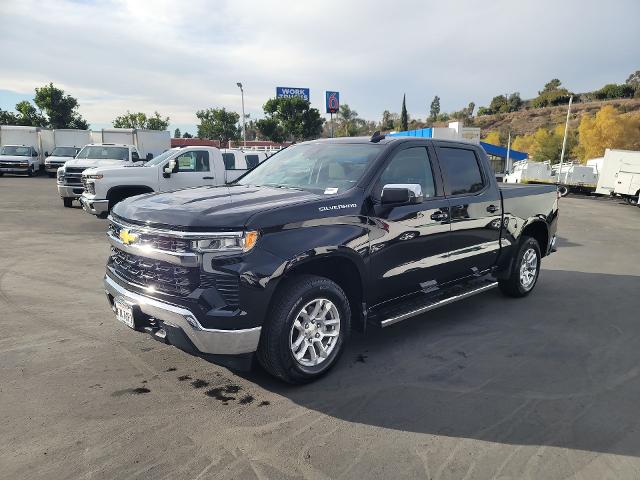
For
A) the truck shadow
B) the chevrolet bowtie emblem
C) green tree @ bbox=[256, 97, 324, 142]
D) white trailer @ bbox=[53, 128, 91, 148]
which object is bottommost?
the truck shadow

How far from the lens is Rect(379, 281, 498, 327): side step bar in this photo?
4.07m

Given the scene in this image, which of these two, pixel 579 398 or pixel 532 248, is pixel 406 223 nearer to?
pixel 579 398

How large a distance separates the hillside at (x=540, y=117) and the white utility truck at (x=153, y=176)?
93.7 m

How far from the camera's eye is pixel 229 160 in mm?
12672

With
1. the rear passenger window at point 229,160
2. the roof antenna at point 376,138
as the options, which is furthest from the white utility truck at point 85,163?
the roof antenna at point 376,138

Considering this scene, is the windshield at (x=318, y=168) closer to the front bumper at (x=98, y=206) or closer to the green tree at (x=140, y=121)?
the front bumper at (x=98, y=206)

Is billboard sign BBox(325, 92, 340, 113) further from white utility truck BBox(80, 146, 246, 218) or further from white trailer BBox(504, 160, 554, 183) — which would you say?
white utility truck BBox(80, 146, 246, 218)

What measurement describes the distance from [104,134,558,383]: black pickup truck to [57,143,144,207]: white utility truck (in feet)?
31.9

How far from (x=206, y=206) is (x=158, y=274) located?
1.98 ft

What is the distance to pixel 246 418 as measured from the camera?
3230mm

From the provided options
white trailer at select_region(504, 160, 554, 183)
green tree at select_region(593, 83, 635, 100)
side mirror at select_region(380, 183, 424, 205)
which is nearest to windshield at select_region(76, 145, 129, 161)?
side mirror at select_region(380, 183, 424, 205)

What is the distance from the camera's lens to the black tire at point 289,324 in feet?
11.0

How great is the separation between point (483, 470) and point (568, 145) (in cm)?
6210

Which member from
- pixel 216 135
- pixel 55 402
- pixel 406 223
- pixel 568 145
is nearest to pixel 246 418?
pixel 55 402
